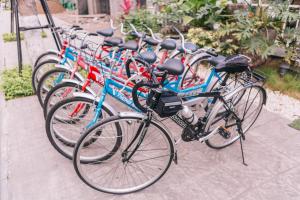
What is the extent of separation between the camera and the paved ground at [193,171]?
2.52m

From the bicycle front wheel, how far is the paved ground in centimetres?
12

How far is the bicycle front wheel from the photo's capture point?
7.48 ft

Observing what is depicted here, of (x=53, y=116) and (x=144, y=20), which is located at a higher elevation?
(x=144, y=20)

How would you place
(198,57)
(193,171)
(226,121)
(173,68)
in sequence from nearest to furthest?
(173,68) < (193,171) < (226,121) < (198,57)

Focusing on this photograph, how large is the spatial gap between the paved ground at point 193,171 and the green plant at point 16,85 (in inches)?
42.8

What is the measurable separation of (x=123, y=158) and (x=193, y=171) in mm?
834

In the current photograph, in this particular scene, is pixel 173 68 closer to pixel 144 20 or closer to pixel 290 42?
pixel 290 42

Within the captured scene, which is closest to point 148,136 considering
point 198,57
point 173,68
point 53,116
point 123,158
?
point 123,158

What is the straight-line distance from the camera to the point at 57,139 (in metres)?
2.90

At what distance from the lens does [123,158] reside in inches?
98.6

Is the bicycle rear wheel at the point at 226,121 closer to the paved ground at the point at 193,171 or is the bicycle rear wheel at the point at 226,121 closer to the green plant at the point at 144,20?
the paved ground at the point at 193,171

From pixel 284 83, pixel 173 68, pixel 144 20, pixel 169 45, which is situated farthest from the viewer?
pixel 144 20

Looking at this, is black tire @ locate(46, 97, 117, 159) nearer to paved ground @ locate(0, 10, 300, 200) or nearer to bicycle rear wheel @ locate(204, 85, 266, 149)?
paved ground @ locate(0, 10, 300, 200)

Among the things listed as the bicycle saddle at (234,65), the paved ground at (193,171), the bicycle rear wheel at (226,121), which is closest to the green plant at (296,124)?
the paved ground at (193,171)
